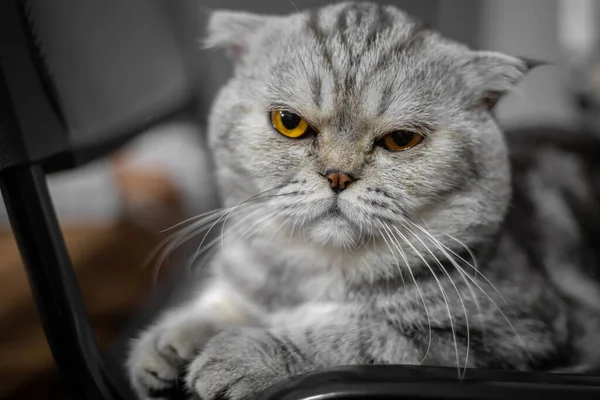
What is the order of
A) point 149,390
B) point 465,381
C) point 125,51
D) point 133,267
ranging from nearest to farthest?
point 465,381
point 149,390
point 125,51
point 133,267

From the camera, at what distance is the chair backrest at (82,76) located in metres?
0.49

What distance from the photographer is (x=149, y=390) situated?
0.52 m

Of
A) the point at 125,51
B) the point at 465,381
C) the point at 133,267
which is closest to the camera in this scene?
the point at 465,381

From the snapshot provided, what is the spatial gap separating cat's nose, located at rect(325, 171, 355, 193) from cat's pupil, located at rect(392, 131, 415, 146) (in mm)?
58

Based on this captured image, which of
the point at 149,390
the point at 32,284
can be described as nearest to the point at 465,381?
the point at 149,390

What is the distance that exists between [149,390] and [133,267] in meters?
0.27


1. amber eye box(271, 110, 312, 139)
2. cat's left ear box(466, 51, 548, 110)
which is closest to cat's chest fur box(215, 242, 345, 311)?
amber eye box(271, 110, 312, 139)

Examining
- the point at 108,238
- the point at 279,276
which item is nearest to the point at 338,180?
the point at 279,276

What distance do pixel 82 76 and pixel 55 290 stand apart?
9.0 inches

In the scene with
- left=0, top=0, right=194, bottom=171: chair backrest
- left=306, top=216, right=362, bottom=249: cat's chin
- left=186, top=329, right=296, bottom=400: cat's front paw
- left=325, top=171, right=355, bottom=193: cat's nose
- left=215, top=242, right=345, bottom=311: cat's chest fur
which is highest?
left=0, top=0, right=194, bottom=171: chair backrest

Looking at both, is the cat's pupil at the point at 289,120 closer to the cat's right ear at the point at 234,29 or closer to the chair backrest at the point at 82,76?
the cat's right ear at the point at 234,29

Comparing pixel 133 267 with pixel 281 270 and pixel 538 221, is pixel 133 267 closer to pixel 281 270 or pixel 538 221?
pixel 281 270

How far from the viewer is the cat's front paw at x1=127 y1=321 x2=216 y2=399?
0.52m

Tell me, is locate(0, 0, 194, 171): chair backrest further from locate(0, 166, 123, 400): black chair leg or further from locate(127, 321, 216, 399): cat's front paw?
locate(127, 321, 216, 399): cat's front paw
